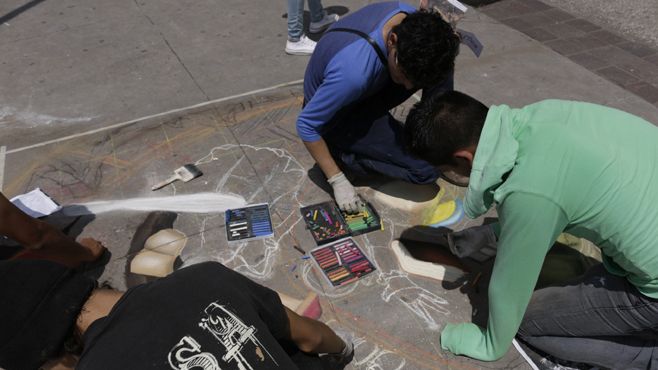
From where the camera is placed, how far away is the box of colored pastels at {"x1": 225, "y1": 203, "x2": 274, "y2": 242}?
111 inches

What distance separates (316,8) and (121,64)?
7.29ft

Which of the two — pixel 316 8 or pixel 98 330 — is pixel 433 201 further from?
pixel 316 8

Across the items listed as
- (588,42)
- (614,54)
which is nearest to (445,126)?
(614,54)

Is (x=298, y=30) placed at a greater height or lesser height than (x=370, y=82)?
lesser

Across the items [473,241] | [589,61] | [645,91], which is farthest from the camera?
[589,61]

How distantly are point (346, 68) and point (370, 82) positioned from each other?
0.17 m

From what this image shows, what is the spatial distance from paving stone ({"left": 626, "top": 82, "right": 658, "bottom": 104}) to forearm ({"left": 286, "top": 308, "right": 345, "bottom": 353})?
3.82 metres

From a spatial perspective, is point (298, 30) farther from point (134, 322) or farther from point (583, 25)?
point (134, 322)

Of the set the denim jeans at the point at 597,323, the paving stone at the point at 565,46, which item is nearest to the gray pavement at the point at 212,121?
the paving stone at the point at 565,46

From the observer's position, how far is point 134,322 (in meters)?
1.12

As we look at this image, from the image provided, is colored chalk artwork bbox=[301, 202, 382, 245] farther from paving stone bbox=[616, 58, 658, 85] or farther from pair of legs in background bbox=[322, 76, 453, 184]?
paving stone bbox=[616, 58, 658, 85]

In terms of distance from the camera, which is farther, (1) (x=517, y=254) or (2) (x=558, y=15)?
(2) (x=558, y=15)

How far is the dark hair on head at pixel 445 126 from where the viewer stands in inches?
67.9

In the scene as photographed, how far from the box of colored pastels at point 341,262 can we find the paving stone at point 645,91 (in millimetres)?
3245
